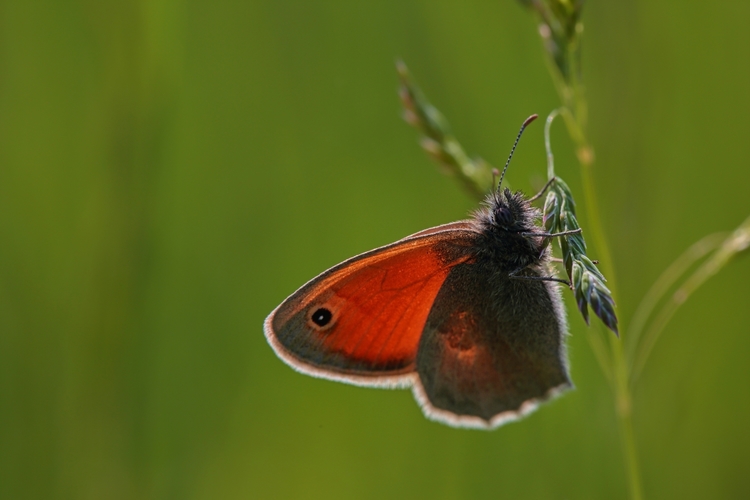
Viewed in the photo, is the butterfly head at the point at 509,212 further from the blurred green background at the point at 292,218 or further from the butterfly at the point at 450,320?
the blurred green background at the point at 292,218

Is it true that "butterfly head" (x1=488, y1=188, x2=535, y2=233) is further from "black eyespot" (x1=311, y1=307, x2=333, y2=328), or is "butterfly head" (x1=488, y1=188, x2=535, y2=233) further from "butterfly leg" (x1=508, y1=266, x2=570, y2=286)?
"black eyespot" (x1=311, y1=307, x2=333, y2=328)

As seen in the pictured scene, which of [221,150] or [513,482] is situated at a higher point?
[221,150]

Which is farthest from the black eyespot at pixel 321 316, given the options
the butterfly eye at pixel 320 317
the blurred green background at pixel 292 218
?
the blurred green background at pixel 292 218

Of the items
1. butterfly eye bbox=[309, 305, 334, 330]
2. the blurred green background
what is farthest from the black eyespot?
the blurred green background

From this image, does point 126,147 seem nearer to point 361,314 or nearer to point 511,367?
point 361,314

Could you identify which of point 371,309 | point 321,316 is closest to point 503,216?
point 371,309

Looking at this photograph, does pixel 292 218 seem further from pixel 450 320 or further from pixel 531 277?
pixel 531 277

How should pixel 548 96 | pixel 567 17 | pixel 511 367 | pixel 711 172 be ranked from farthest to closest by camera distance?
1. pixel 548 96
2. pixel 711 172
3. pixel 511 367
4. pixel 567 17

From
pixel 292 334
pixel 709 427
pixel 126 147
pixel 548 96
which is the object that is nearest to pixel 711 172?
pixel 548 96
